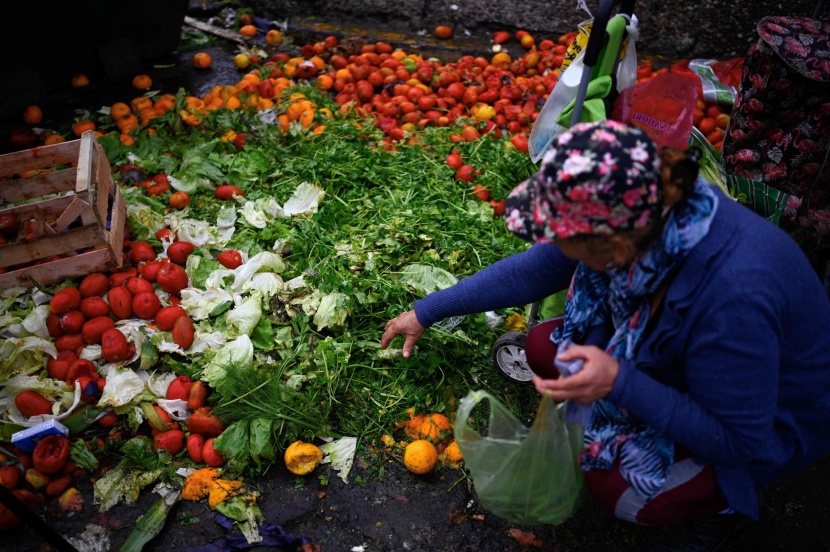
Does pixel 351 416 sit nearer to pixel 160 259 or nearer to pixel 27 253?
pixel 160 259

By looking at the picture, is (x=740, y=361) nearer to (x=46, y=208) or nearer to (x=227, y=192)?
(x=227, y=192)

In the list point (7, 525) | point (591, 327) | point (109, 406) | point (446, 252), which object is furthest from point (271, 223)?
point (591, 327)

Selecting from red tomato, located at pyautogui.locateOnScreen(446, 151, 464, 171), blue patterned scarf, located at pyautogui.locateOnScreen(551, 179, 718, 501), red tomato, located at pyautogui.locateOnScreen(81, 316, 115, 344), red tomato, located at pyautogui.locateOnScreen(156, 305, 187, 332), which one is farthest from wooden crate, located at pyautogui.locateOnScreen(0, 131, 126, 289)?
blue patterned scarf, located at pyautogui.locateOnScreen(551, 179, 718, 501)

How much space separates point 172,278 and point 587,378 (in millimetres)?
2272

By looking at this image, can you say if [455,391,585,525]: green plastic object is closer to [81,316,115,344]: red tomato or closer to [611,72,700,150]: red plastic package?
[611,72,700,150]: red plastic package

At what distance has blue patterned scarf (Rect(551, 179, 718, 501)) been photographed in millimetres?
1570

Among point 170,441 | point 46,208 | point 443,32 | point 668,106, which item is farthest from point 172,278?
point 443,32

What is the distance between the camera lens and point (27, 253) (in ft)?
9.86

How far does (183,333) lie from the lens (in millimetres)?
2885

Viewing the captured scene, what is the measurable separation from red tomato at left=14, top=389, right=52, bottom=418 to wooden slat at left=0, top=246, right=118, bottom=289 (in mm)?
651

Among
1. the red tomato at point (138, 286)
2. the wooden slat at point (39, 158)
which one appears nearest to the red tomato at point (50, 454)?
the red tomato at point (138, 286)

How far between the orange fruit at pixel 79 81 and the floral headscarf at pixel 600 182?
457 cm

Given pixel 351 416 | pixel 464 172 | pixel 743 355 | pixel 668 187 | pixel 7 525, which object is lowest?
pixel 7 525

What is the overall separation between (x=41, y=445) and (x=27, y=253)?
1.00 meters
